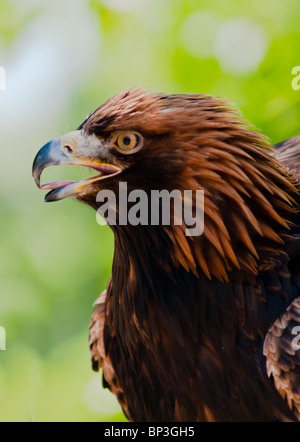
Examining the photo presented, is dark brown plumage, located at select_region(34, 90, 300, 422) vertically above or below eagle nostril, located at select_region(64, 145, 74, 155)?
below

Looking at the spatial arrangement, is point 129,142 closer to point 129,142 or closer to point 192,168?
point 129,142

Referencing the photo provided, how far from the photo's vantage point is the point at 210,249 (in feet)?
5.50

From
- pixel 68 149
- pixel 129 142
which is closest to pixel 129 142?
pixel 129 142

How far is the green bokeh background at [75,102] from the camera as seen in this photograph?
288 centimetres

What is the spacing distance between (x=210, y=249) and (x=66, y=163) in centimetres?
44

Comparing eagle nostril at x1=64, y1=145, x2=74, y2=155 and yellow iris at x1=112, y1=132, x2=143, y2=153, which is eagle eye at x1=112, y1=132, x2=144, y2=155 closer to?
yellow iris at x1=112, y1=132, x2=143, y2=153

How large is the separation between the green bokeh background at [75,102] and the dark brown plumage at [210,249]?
1.17 meters

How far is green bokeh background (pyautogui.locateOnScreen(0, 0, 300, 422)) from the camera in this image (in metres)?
2.88

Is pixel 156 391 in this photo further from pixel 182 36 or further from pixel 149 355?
pixel 182 36

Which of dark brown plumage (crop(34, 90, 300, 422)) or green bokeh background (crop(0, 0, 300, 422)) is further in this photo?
green bokeh background (crop(0, 0, 300, 422))

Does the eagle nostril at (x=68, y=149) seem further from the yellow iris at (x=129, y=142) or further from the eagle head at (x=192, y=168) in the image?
the yellow iris at (x=129, y=142)

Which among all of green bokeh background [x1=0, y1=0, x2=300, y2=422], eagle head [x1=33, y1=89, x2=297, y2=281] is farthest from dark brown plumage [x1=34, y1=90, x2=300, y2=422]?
green bokeh background [x1=0, y1=0, x2=300, y2=422]

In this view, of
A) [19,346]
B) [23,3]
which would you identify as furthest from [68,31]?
[19,346]
